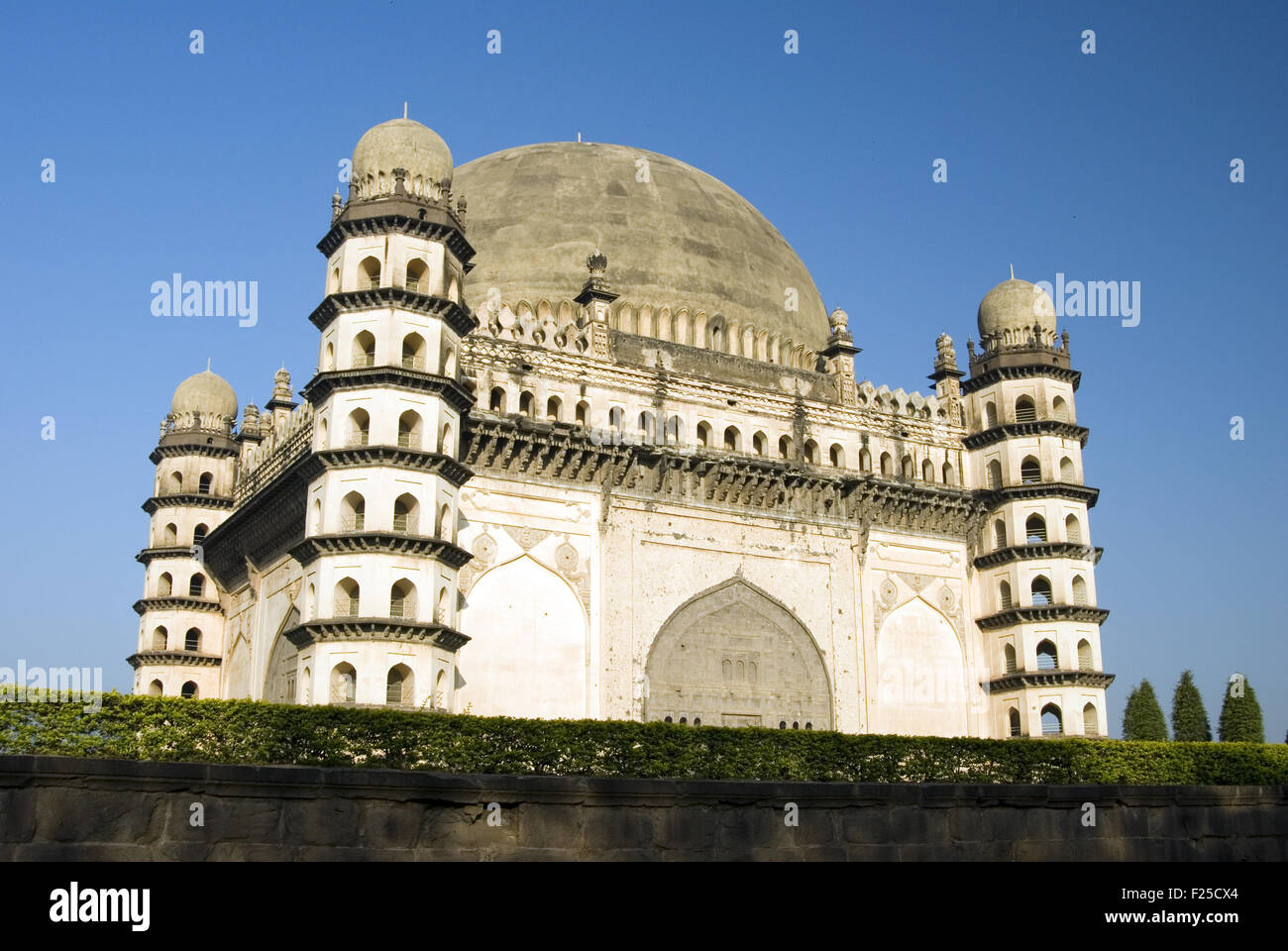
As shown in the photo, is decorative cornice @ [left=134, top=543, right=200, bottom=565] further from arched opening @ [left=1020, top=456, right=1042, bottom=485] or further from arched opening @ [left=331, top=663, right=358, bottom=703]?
arched opening @ [left=1020, top=456, right=1042, bottom=485]

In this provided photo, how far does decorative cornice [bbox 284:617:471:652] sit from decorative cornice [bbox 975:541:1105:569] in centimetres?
1737

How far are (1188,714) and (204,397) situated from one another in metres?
44.7

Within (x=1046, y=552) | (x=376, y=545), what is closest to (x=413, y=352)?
(x=376, y=545)

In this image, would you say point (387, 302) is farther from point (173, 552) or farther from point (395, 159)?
point (173, 552)

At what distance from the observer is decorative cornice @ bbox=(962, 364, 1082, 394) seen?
37.9m

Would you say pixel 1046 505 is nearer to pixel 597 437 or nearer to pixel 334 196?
pixel 597 437

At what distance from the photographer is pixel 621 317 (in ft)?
122

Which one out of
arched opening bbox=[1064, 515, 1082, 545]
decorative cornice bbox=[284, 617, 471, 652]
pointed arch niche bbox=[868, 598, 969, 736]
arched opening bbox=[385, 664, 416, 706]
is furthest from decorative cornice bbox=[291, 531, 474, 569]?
arched opening bbox=[1064, 515, 1082, 545]

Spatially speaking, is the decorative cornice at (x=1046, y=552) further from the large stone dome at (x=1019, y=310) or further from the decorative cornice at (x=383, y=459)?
the decorative cornice at (x=383, y=459)

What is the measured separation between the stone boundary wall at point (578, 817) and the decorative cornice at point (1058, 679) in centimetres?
2282
